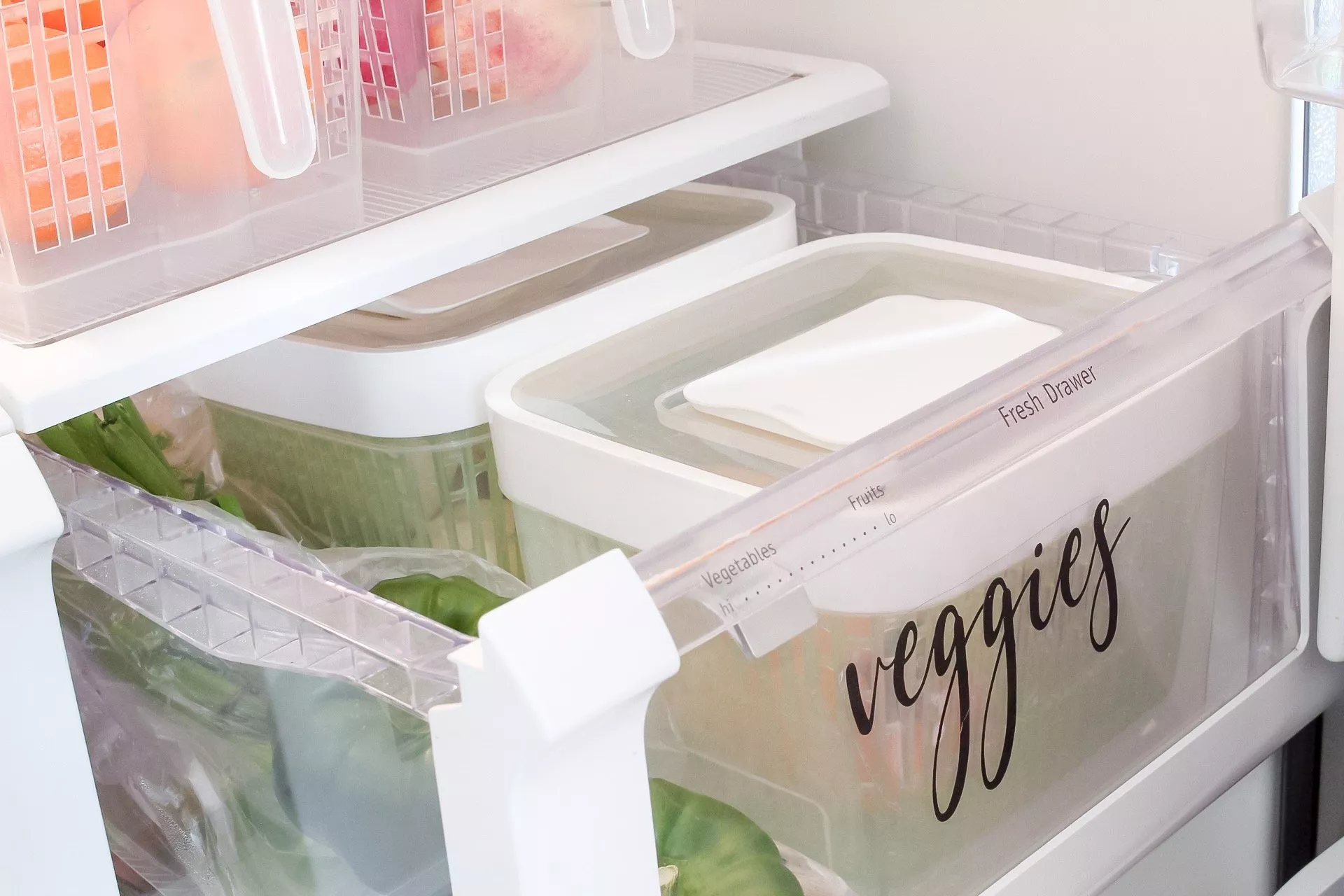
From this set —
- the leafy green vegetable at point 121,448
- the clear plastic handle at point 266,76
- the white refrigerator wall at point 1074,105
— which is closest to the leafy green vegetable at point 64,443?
the leafy green vegetable at point 121,448

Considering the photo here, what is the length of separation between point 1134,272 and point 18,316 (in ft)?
1.86

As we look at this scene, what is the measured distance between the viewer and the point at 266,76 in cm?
54

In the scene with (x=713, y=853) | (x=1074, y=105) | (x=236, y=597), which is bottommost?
(x=713, y=853)

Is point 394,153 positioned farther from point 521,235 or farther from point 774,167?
point 774,167

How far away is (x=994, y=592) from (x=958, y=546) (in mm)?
33

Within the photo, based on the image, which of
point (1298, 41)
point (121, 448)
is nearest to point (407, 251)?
point (121, 448)

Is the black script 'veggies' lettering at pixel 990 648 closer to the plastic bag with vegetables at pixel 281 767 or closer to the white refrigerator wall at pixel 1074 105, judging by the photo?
the plastic bag with vegetables at pixel 281 767

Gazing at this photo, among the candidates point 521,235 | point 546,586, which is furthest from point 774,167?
point 546,586

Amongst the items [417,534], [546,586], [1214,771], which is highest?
[546,586]

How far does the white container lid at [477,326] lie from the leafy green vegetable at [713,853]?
26cm

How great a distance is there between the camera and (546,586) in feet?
1.32

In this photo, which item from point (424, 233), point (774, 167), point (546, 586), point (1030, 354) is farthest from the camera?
point (774, 167)

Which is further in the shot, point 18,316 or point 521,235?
point 521,235

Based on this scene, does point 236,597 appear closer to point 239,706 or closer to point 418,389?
point 239,706
